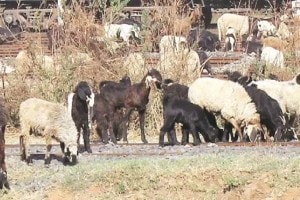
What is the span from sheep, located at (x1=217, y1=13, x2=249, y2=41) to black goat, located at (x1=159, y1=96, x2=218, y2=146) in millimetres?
20636

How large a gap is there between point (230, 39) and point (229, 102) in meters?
18.8

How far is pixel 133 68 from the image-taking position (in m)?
21.7

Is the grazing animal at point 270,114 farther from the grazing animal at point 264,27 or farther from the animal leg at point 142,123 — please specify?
the grazing animal at point 264,27

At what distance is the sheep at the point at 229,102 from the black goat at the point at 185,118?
0.95 metres

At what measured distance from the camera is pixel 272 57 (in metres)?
23.8

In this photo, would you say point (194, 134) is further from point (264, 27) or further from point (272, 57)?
point (264, 27)

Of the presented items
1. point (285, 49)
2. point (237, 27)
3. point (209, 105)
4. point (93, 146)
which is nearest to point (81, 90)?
point (93, 146)

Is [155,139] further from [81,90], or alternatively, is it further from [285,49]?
[285,49]

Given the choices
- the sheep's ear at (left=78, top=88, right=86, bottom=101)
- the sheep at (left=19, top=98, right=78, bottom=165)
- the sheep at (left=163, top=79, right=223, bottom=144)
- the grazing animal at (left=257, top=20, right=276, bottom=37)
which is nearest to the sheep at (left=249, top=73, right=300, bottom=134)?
the sheep at (left=163, top=79, right=223, bottom=144)

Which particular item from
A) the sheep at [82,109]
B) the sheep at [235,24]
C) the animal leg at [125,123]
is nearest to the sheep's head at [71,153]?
the sheep at [82,109]

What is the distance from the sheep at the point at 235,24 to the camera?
38062 millimetres

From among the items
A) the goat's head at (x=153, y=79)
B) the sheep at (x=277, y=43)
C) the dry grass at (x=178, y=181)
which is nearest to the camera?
the dry grass at (x=178, y=181)

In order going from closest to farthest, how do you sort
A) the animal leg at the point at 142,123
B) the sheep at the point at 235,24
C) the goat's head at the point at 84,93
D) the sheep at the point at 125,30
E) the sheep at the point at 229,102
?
1. the goat's head at the point at 84,93
2. the sheep at the point at 229,102
3. the animal leg at the point at 142,123
4. the sheep at the point at 125,30
5. the sheep at the point at 235,24

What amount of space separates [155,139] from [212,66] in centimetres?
664
